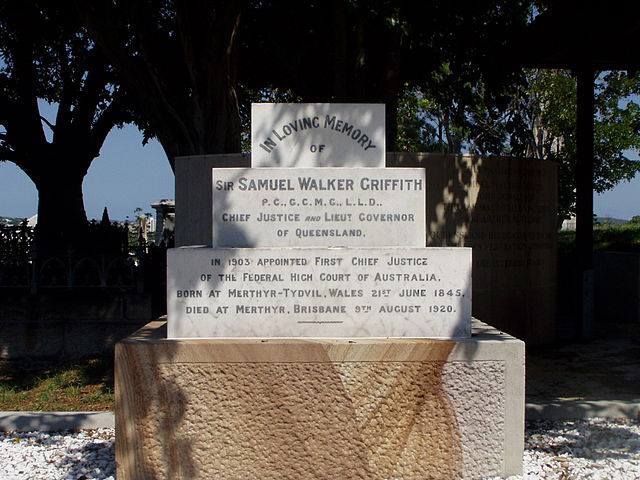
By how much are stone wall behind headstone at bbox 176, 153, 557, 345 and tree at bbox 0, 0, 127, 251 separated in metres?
4.48

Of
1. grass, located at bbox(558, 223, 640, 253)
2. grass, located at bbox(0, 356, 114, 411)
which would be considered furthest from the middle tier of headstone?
grass, located at bbox(558, 223, 640, 253)

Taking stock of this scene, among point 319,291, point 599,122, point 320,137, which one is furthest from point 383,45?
point 599,122

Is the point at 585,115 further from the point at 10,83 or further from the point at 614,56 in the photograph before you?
the point at 10,83

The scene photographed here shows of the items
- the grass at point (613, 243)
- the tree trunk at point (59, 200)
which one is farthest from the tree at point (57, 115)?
the grass at point (613, 243)

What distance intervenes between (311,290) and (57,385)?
14.0ft

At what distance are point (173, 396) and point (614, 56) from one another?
28.7 feet

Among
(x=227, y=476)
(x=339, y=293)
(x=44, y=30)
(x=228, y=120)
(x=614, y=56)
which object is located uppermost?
(x=44, y=30)

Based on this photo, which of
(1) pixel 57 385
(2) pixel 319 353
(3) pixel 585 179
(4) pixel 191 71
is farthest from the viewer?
(3) pixel 585 179

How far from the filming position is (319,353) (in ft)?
13.1

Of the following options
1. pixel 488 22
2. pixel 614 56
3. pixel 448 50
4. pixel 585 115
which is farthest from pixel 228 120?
pixel 614 56

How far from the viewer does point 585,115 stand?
9.77 meters

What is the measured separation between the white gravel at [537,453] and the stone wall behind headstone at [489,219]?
3.02 metres

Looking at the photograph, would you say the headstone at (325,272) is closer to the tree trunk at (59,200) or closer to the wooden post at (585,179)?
the wooden post at (585,179)

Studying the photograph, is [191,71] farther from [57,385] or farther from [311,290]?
[311,290]
